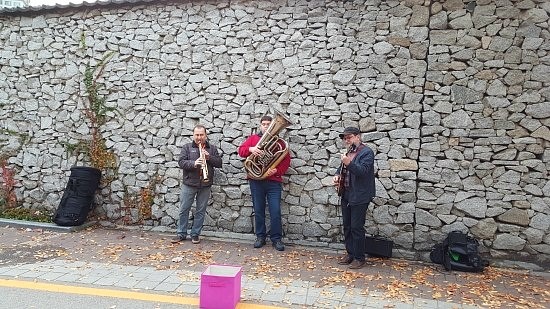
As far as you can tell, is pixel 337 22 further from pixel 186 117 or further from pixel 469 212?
pixel 469 212

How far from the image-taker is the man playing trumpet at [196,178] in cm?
625

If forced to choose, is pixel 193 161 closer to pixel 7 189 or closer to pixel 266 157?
pixel 266 157

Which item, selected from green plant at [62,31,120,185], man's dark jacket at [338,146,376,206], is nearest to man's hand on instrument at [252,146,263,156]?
man's dark jacket at [338,146,376,206]

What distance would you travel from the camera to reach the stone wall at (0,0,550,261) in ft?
18.7

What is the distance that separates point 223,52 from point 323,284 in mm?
3846

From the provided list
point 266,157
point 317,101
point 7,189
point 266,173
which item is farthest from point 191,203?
point 7,189

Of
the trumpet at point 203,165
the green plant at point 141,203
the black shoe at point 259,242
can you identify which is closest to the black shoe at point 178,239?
the green plant at point 141,203

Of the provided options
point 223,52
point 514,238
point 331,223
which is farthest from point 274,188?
point 514,238

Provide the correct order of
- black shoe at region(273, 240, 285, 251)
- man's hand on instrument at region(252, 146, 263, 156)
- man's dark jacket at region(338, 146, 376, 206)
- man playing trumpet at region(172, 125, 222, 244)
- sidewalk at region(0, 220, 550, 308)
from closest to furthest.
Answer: sidewalk at region(0, 220, 550, 308), man's dark jacket at region(338, 146, 376, 206), man's hand on instrument at region(252, 146, 263, 156), black shoe at region(273, 240, 285, 251), man playing trumpet at region(172, 125, 222, 244)

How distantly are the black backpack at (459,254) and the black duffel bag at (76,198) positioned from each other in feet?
17.3

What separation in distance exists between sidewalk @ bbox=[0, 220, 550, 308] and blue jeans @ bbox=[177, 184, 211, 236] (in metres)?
0.30

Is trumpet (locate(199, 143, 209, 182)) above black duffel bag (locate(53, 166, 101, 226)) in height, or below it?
above

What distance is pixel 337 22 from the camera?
625cm

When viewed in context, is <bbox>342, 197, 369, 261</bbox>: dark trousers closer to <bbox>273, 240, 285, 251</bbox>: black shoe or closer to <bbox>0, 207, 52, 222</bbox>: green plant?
<bbox>273, 240, 285, 251</bbox>: black shoe
